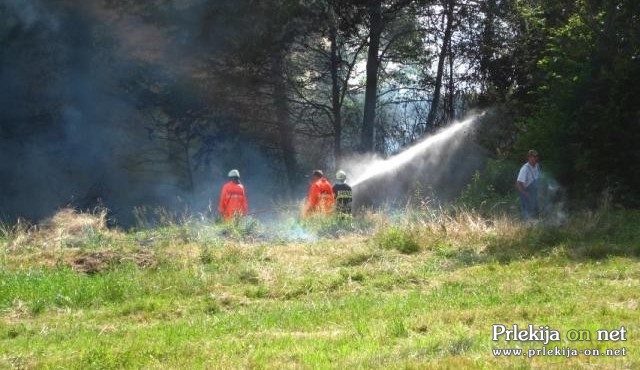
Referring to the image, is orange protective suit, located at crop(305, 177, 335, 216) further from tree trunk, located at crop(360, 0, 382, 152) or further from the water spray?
tree trunk, located at crop(360, 0, 382, 152)

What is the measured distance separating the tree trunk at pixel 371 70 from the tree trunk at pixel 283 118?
2.41 m

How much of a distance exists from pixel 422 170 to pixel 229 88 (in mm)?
6655

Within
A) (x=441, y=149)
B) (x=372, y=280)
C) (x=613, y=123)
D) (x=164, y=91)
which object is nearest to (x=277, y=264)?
(x=372, y=280)

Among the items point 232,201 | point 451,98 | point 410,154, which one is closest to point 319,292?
point 232,201

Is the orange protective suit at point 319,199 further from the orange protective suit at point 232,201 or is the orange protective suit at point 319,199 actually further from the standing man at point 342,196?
the orange protective suit at point 232,201

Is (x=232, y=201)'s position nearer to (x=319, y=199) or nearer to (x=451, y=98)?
(x=319, y=199)

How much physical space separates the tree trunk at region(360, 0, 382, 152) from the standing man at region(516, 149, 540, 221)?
906cm

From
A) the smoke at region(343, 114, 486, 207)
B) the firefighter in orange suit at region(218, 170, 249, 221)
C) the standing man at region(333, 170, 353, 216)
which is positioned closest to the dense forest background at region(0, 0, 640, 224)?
the smoke at region(343, 114, 486, 207)

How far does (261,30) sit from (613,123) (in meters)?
11.0

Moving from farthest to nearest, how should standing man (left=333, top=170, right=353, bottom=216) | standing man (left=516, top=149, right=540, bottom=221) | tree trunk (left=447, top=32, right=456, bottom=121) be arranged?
tree trunk (left=447, top=32, right=456, bottom=121), standing man (left=333, top=170, right=353, bottom=216), standing man (left=516, top=149, right=540, bottom=221)

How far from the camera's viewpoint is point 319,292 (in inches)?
344

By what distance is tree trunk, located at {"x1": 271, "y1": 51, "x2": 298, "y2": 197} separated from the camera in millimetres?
23422

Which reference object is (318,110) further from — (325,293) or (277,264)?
(325,293)

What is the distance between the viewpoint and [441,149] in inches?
907
